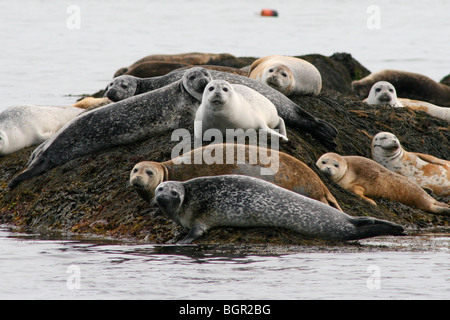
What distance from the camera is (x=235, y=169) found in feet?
27.4

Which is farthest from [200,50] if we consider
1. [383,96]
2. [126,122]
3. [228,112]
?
[228,112]

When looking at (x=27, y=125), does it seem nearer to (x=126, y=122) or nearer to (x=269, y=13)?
(x=126, y=122)

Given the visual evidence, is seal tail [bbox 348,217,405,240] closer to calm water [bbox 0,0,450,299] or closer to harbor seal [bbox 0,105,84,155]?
calm water [bbox 0,0,450,299]

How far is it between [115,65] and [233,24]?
16.1 metres

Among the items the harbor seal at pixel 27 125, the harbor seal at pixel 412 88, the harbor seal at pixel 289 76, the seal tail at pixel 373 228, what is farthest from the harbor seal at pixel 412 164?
the harbor seal at pixel 412 88

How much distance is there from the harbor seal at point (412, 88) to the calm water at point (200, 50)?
1230mm

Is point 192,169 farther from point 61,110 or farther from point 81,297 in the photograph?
point 61,110

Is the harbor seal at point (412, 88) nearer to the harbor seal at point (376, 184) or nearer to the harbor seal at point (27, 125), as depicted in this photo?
the harbor seal at point (27, 125)

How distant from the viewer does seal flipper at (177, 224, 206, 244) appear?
7777mm

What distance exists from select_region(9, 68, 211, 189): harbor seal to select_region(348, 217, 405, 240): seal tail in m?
2.75

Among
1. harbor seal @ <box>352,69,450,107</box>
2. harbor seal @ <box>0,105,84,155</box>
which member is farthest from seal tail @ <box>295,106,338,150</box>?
harbor seal @ <box>352,69,450,107</box>

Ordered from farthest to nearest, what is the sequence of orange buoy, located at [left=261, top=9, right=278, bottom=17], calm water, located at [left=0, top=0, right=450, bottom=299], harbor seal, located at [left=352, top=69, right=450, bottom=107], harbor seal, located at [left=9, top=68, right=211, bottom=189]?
orange buoy, located at [left=261, top=9, right=278, bottom=17] < harbor seal, located at [left=352, top=69, right=450, bottom=107] < harbor seal, located at [left=9, top=68, right=211, bottom=189] < calm water, located at [left=0, top=0, right=450, bottom=299]

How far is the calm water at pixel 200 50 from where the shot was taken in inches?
255

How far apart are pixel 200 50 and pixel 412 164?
2181cm
